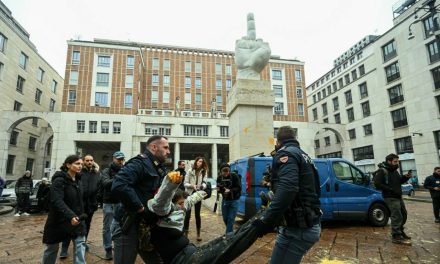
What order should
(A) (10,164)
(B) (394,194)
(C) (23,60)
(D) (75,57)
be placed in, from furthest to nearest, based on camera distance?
(D) (75,57)
(C) (23,60)
(A) (10,164)
(B) (394,194)

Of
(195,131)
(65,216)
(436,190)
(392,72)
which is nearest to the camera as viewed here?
(65,216)

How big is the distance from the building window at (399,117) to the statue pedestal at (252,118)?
2789cm

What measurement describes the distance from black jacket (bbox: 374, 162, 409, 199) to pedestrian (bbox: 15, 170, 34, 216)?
41.7 feet

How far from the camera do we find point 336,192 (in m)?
6.98

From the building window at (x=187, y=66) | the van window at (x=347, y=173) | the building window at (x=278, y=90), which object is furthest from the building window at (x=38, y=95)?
the van window at (x=347, y=173)

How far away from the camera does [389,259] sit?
164 inches

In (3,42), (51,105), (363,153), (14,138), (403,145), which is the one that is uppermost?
(3,42)

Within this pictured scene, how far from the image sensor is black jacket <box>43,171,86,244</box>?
313cm

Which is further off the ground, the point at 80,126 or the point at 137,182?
the point at 80,126

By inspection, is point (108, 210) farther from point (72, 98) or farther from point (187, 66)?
point (187, 66)

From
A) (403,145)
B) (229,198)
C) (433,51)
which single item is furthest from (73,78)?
(433,51)

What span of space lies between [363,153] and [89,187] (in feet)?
129

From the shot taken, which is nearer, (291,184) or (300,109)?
(291,184)

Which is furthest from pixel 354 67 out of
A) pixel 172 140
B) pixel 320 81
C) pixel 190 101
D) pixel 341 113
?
pixel 172 140
